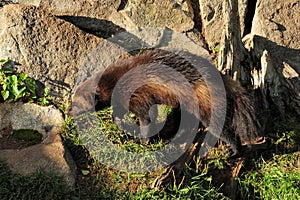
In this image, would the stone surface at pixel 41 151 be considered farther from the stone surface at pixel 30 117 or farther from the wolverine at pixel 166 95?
the wolverine at pixel 166 95

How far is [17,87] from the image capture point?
6.27 metres

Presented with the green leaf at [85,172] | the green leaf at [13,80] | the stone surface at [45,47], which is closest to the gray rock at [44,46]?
the stone surface at [45,47]

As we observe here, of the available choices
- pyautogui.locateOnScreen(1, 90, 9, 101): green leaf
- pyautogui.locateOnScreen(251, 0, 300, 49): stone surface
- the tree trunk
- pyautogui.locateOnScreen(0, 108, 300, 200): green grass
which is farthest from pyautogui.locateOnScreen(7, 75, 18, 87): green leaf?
pyautogui.locateOnScreen(251, 0, 300, 49): stone surface

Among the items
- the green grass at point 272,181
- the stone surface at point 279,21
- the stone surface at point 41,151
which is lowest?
the green grass at point 272,181

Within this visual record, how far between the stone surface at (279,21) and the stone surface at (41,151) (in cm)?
321

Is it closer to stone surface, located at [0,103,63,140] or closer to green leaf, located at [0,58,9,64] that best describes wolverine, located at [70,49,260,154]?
stone surface, located at [0,103,63,140]

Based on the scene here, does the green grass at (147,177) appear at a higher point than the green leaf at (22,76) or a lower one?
lower

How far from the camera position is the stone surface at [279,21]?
7.35 metres

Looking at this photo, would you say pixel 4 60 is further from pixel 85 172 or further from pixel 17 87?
pixel 85 172

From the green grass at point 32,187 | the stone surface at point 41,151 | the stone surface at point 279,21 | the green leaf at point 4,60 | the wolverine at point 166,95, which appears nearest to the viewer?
the green grass at point 32,187

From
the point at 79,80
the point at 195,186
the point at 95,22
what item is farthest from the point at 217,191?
the point at 95,22

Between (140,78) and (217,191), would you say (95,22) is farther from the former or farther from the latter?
(217,191)

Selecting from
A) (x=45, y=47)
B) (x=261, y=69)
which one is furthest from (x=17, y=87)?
(x=261, y=69)

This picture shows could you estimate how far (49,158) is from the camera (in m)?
5.34
